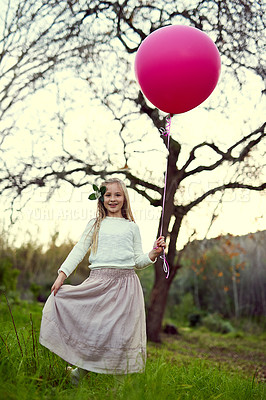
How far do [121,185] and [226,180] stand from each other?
4.36 meters

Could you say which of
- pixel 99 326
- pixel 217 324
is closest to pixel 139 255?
pixel 99 326

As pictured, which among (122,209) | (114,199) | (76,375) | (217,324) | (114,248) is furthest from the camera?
(217,324)

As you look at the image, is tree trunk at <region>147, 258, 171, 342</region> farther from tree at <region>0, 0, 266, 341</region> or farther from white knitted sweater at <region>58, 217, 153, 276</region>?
white knitted sweater at <region>58, 217, 153, 276</region>

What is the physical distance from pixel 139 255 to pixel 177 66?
1348 millimetres

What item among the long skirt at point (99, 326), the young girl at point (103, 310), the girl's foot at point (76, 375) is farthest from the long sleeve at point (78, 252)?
the girl's foot at point (76, 375)

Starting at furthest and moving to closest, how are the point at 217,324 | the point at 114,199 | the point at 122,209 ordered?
the point at 217,324 → the point at 122,209 → the point at 114,199

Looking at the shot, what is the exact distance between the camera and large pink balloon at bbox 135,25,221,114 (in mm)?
2957

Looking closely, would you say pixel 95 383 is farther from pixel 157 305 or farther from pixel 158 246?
pixel 157 305

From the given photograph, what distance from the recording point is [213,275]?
1384cm

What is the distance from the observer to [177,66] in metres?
2.95

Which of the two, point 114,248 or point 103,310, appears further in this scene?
point 114,248

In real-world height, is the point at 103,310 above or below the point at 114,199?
below

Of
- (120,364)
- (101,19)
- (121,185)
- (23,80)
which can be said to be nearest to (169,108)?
(121,185)

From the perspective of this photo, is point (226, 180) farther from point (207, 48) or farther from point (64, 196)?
point (207, 48)
